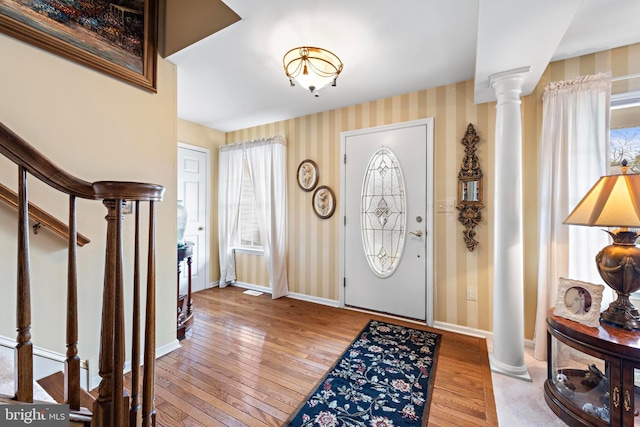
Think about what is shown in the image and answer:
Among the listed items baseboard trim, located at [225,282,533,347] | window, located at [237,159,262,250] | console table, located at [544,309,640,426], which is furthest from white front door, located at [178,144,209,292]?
console table, located at [544,309,640,426]

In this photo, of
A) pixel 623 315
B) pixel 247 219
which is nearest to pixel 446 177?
pixel 623 315

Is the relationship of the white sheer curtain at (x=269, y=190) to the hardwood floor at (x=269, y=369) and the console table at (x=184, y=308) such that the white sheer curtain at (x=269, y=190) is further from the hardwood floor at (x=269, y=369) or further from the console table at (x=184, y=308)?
the console table at (x=184, y=308)

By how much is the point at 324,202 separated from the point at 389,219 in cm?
87

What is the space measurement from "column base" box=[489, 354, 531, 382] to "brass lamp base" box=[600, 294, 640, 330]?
0.67 metres

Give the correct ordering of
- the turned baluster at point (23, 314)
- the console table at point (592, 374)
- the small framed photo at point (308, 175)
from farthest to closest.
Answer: the small framed photo at point (308, 175) → the console table at point (592, 374) → the turned baluster at point (23, 314)

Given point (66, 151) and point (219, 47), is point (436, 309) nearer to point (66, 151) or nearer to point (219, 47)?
point (219, 47)

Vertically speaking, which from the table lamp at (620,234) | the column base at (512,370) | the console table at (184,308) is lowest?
the column base at (512,370)

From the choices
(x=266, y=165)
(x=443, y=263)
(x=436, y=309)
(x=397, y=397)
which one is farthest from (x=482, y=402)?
(x=266, y=165)

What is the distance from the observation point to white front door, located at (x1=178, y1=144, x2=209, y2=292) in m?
3.74

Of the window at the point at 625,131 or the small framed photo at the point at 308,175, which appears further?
the small framed photo at the point at 308,175

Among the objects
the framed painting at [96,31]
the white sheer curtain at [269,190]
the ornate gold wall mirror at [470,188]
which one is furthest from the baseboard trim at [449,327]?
the framed painting at [96,31]

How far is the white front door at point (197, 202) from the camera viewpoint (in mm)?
3740

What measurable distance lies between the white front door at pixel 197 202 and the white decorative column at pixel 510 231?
3.66 m

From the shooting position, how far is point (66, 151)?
1731mm
